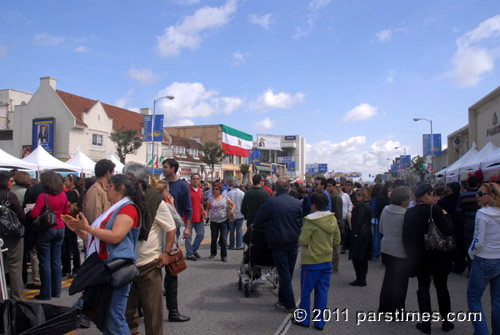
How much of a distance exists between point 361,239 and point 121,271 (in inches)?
189

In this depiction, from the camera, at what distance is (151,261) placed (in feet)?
12.4

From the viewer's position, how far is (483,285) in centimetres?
413

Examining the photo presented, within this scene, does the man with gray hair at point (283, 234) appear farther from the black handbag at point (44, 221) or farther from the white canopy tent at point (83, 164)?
the white canopy tent at point (83, 164)

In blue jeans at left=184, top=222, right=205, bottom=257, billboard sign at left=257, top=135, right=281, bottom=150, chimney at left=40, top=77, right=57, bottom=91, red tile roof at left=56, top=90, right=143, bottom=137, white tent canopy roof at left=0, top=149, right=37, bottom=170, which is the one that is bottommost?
blue jeans at left=184, top=222, right=205, bottom=257

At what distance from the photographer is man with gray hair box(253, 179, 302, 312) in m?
5.19

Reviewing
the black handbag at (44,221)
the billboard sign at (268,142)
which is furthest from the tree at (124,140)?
the billboard sign at (268,142)

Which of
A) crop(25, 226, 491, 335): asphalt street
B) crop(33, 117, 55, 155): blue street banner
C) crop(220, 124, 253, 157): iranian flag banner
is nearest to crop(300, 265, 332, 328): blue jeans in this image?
crop(25, 226, 491, 335): asphalt street

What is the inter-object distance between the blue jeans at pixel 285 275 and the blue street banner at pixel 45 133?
32554mm

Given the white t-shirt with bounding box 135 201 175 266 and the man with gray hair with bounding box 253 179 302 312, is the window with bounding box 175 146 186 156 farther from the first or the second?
the white t-shirt with bounding box 135 201 175 266

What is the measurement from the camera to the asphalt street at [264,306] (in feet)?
15.5

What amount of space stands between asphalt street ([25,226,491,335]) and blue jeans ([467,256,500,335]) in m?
0.63

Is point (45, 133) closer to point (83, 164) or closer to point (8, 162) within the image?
point (83, 164)

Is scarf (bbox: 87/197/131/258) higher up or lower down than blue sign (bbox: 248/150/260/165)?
lower down

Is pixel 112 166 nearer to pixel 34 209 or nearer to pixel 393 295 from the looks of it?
pixel 34 209
